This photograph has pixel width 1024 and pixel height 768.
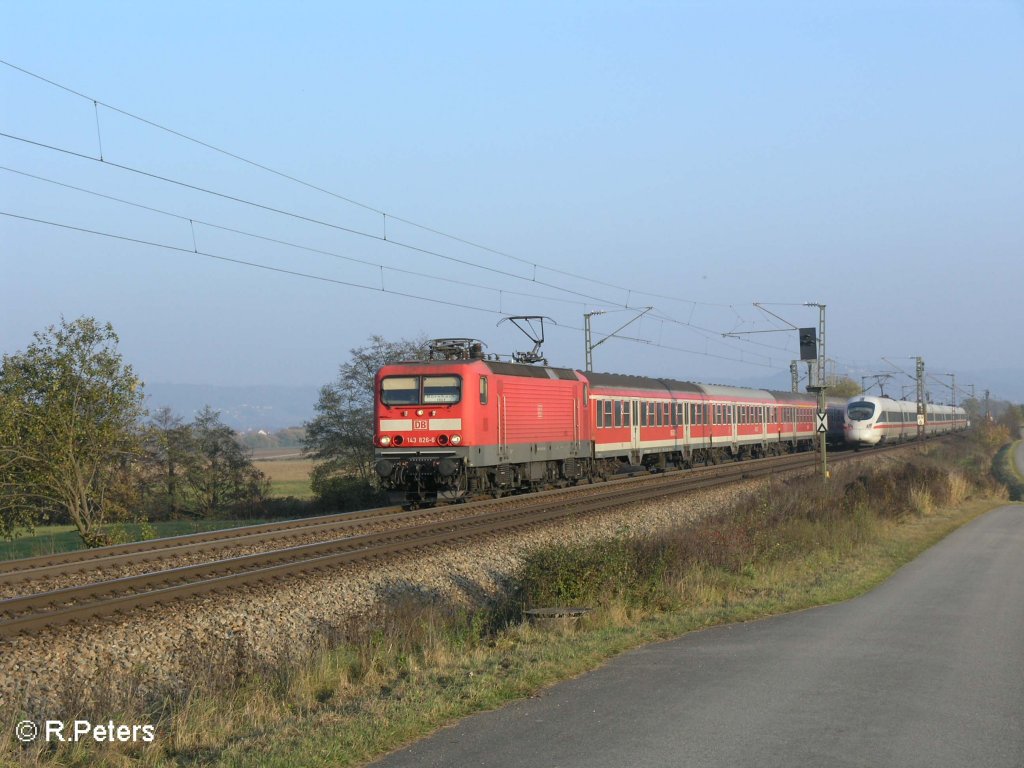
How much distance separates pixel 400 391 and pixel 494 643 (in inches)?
540

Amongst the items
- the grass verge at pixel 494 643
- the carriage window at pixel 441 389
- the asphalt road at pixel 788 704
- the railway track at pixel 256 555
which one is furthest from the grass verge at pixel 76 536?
the asphalt road at pixel 788 704

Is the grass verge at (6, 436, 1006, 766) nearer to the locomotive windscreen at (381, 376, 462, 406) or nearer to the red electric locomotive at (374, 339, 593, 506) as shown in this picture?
the red electric locomotive at (374, 339, 593, 506)

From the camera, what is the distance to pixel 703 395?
4306 centimetres

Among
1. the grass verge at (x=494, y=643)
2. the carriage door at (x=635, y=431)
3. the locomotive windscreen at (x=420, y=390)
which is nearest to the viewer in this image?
the grass verge at (x=494, y=643)

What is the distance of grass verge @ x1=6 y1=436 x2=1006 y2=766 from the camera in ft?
24.7

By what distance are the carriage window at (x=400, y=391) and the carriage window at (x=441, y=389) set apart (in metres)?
0.25

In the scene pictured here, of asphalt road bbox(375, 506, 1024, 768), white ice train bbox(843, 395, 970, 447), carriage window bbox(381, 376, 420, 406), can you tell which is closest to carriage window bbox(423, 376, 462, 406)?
carriage window bbox(381, 376, 420, 406)

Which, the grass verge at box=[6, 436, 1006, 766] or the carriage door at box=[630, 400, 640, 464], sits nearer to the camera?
the grass verge at box=[6, 436, 1006, 766]

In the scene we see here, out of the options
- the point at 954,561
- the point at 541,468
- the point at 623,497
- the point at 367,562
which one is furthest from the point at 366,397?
the point at 954,561

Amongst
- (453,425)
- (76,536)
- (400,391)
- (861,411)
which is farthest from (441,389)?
(861,411)

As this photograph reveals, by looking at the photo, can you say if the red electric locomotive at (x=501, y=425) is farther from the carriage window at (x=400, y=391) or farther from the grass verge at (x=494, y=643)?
the grass verge at (x=494, y=643)

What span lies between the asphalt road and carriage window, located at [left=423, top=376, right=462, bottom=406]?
13.0 meters

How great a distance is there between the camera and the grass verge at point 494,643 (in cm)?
754

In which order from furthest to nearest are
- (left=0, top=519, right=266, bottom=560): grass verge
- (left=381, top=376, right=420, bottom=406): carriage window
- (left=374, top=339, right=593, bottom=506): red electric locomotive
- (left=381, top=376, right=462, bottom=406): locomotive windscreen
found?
1. (left=381, top=376, right=420, bottom=406): carriage window
2. (left=381, top=376, right=462, bottom=406): locomotive windscreen
3. (left=374, top=339, right=593, bottom=506): red electric locomotive
4. (left=0, top=519, right=266, bottom=560): grass verge
